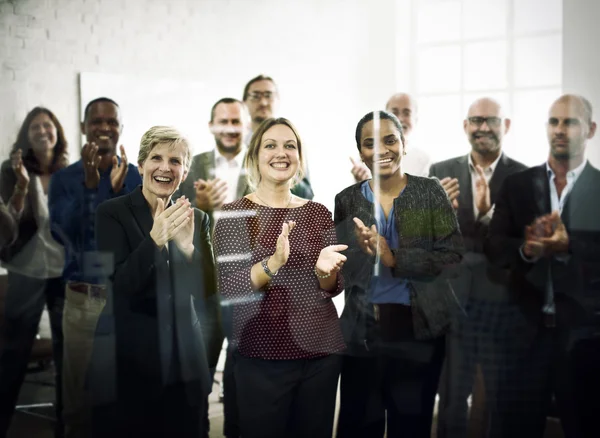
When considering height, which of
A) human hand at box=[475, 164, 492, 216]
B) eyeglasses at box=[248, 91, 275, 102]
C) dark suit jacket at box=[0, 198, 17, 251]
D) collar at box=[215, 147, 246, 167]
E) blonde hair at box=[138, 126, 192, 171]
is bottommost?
dark suit jacket at box=[0, 198, 17, 251]

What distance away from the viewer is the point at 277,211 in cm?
232

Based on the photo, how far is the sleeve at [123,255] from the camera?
236cm

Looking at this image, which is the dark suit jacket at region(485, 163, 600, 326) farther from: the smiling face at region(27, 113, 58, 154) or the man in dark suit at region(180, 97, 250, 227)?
the smiling face at region(27, 113, 58, 154)

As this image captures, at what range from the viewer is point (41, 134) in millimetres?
2447

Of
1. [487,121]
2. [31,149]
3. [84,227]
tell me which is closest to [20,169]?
[31,149]

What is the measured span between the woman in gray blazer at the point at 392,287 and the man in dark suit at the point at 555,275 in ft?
0.97

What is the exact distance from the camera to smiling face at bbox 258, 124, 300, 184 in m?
2.31

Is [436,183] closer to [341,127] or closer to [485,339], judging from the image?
[341,127]

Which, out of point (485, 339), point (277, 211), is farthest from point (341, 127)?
point (485, 339)

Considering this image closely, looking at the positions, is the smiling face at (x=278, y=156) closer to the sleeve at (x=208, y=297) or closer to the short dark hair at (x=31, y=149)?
the sleeve at (x=208, y=297)

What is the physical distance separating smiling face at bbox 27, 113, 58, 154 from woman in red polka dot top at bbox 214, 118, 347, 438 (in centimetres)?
76

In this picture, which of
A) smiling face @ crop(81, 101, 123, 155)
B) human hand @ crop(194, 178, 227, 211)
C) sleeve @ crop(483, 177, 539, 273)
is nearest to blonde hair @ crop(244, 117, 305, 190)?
human hand @ crop(194, 178, 227, 211)

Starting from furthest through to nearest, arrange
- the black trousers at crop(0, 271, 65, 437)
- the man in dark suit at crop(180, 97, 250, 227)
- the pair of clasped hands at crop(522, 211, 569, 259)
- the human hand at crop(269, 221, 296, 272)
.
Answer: the pair of clasped hands at crop(522, 211, 569, 259) → the black trousers at crop(0, 271, 65, 437) → the man in dark suit at crop(180, 97, 250, 227) → the human hand at crop(269, 221, 296, 272)

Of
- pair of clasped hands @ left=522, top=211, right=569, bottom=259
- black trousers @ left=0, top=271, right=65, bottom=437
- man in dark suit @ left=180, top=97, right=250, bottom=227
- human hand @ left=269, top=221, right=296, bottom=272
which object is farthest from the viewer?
pair of clasped hands @ left=522, top=211, right=569, bottom=259
